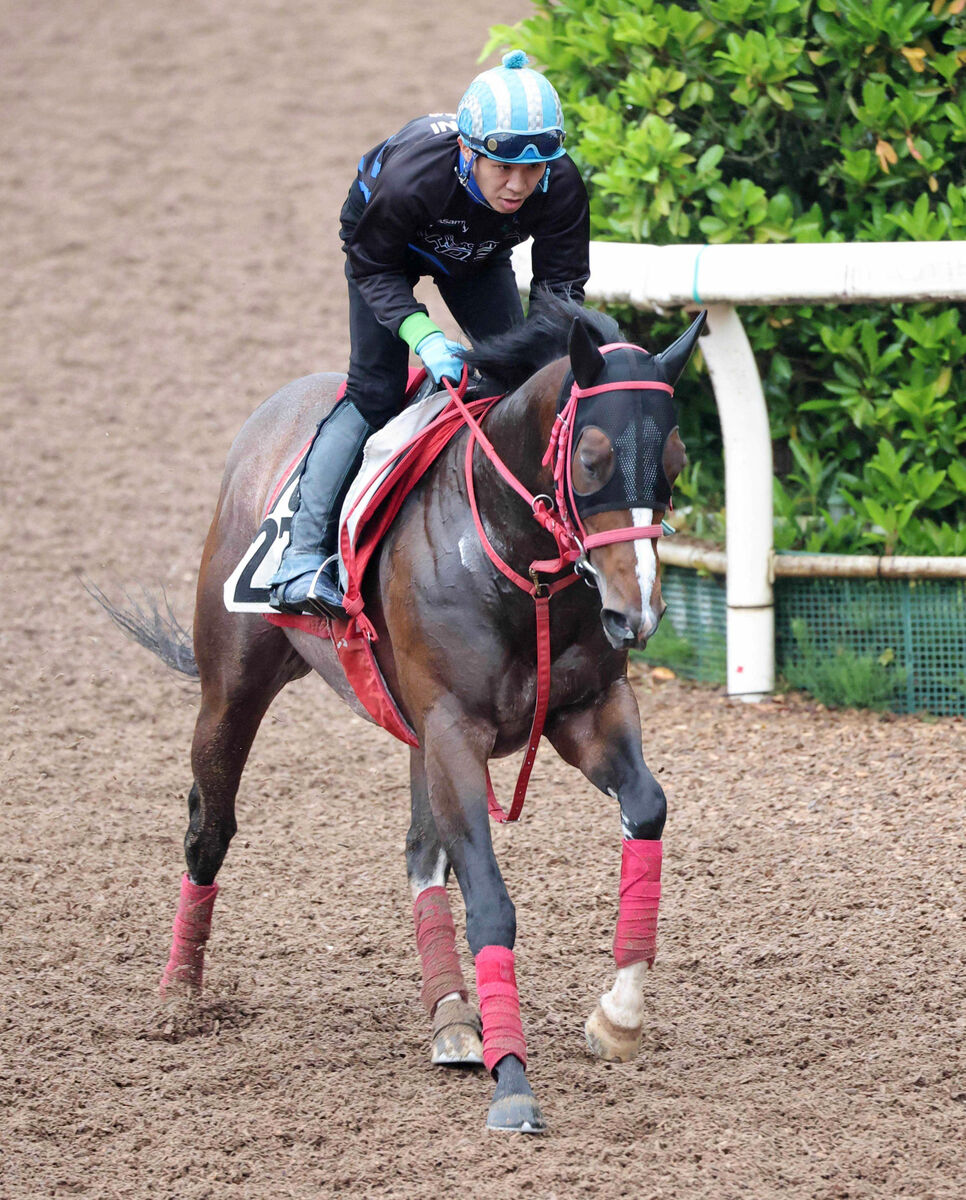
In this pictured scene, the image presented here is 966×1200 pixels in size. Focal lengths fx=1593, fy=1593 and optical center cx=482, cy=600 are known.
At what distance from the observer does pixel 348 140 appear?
48.3 ft

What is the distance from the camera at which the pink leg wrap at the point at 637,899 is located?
156 inches

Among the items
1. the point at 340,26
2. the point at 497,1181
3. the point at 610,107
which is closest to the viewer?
the point at 497,1181

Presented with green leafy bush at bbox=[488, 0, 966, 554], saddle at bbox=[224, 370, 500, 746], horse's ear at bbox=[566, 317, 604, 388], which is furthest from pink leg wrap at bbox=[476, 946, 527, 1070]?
green leafy bush at bbox=[488, 0, 966, 554]

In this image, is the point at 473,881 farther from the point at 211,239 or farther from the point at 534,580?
the point at 211,239

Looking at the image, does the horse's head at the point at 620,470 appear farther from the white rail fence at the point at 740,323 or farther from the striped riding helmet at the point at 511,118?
the white rail fence at the point at 740,323

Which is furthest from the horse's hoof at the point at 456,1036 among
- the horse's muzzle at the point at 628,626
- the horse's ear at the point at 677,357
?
the horse's ear at the point at 677,357

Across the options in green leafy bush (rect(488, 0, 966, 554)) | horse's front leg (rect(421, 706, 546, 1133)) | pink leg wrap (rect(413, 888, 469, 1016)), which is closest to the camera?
horse's front leg (rect(421, 706, 546, 1133))

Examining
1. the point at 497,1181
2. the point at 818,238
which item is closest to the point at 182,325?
the point at 818,238

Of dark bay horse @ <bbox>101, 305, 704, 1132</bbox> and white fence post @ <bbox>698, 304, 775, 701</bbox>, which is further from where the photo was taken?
white fence post @ <bbox>698, 304, 775, 701</bbox>

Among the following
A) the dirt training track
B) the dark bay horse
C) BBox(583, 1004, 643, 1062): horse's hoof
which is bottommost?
the dirt training track

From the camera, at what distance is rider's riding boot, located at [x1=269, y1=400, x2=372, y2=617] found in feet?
14.8

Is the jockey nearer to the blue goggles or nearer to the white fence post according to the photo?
the blue goggles

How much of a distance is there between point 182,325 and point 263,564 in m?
7.86

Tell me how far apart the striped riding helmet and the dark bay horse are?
0.40m
